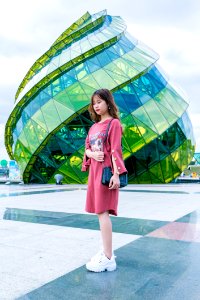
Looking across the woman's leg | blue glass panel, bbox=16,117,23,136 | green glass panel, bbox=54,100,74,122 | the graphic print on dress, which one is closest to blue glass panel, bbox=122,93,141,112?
green glass panel, bbox=54,100,74,122

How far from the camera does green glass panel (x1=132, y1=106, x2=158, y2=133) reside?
19.6 metres

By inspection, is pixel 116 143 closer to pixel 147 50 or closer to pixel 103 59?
pixel 103 59

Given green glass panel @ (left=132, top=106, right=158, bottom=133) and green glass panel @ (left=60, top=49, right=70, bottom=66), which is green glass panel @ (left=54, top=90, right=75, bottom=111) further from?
green glass panel @ (left=132, top=106, right=158, bottom=133)

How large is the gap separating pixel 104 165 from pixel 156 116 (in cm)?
1705

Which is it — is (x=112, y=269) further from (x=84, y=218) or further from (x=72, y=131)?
(x=72, y=131)

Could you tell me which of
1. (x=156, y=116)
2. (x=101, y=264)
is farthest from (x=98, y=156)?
(x=156, y=116)

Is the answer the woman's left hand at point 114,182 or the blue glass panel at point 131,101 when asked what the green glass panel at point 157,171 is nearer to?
the blue glass panel at point 131,101

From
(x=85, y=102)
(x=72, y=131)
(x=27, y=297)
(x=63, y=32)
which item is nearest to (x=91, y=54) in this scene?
(x=85, y=102)

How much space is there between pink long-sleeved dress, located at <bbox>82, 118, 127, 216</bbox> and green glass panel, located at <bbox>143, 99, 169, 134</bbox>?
16.7 m

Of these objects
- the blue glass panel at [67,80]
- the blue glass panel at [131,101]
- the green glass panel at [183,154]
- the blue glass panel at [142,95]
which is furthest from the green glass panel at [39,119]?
the green glass panel at [183,154]

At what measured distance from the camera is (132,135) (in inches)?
774

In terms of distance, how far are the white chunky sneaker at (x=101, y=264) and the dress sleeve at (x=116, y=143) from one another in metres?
0.85

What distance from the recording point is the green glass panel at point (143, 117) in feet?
64.4

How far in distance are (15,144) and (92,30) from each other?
9175 mm
